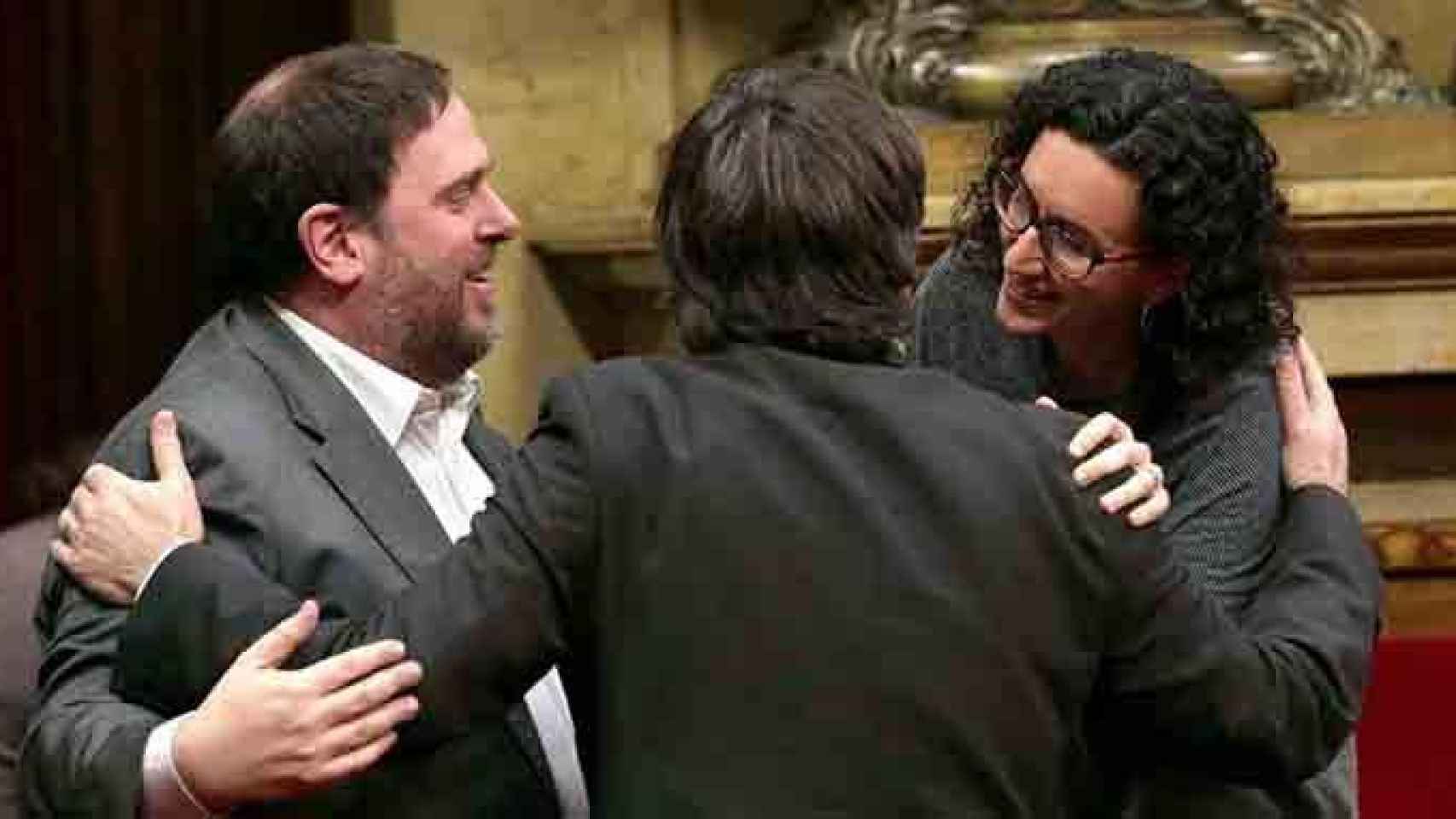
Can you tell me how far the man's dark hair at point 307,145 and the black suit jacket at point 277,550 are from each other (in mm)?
87

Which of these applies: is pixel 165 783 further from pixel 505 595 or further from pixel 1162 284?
pixel 1162 284

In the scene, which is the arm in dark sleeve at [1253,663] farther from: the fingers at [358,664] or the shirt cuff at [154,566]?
the shirt cuff at [154,566]

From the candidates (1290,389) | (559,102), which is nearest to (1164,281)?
(1290,389)

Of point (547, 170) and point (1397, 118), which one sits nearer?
point (1397, 118)

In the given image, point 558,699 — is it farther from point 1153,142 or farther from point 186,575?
point 1153,142

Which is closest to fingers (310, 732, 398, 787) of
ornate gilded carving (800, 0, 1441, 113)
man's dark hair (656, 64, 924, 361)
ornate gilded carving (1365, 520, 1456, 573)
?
man's dark hair (656, 64, 924, 361)

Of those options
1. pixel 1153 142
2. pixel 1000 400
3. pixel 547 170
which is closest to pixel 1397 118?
pixel 547 170

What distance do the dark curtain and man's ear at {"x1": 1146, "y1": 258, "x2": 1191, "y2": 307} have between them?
335cm

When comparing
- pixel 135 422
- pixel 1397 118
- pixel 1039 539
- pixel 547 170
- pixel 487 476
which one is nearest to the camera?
pixel 1039 539

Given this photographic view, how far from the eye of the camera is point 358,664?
246 cm

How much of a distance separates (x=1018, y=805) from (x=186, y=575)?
640 millimetres

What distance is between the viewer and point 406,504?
111 inches

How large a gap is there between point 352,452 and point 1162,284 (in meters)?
0.69

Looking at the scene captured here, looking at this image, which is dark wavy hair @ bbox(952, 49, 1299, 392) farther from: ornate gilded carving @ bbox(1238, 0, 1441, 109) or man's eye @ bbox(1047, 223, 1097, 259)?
ornate gilded carving @ bbox(1238, 0, 1441, 109)
